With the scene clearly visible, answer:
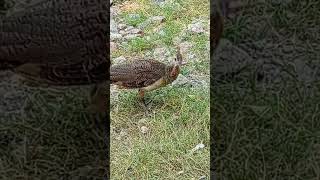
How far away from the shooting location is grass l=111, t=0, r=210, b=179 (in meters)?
2.26

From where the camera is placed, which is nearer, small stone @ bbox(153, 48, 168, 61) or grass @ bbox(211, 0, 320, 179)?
grass @ bbox(211, 0, 320, 179)

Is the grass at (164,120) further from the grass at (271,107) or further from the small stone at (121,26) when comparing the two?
the grass at (271,107)

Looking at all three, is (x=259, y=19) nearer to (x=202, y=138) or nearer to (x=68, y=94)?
(x=68, y=94)

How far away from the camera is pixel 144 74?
272 cm

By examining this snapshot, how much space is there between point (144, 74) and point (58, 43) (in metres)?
1.67

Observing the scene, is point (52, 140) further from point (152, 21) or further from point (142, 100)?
point (152, 21)

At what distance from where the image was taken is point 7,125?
1081 mm

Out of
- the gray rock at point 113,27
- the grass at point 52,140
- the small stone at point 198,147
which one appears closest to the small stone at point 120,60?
the gray rock at point 113,27

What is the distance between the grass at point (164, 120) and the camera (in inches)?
89.0

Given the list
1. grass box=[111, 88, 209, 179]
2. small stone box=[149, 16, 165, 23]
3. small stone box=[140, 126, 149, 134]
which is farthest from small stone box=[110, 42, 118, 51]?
small stone box=[140, 126, 149, 134]

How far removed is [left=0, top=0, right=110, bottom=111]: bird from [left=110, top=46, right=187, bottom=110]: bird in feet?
5.40

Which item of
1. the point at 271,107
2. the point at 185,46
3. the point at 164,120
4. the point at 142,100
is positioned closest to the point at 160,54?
the point at 185,46

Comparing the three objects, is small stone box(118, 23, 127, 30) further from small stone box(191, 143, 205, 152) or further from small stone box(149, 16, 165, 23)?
small stone box(191, 143, 205, 152)

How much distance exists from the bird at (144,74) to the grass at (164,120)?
3.5 inches
